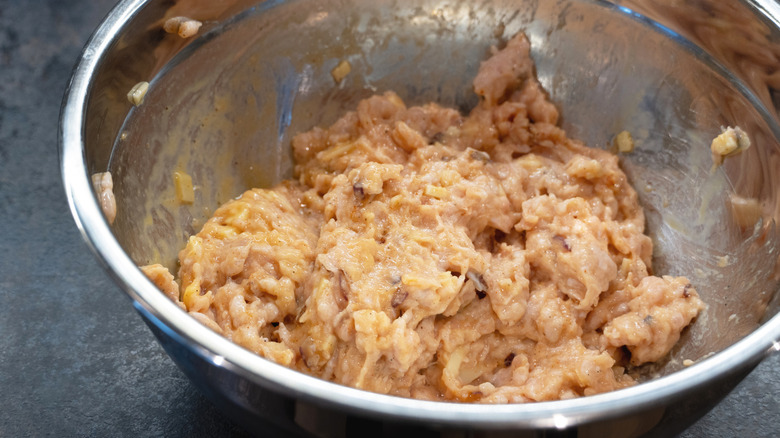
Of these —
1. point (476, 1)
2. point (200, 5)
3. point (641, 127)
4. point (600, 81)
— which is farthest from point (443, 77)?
point (200, 5)

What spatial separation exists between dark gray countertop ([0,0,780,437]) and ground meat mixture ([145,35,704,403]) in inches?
17.8

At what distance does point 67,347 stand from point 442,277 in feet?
4.47

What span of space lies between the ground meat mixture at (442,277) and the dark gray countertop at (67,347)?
0.45 metres

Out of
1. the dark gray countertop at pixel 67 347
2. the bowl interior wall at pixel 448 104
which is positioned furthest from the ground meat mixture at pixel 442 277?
the dark gray countertop at pixel 67 347

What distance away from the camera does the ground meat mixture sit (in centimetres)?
204

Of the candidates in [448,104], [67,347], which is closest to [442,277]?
[448,104]

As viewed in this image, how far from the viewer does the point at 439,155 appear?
2574mm

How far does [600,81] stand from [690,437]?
4.29 ft

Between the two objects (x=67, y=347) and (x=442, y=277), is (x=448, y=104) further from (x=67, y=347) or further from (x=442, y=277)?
(x=67, y=347)

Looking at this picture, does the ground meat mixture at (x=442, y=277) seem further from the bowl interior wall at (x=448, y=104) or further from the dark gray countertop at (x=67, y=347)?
the dark gray countertop at (x=67, y=347)

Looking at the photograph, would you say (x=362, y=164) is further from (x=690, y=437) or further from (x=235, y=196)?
(x=690, y=437)

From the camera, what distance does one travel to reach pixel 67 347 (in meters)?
2.49

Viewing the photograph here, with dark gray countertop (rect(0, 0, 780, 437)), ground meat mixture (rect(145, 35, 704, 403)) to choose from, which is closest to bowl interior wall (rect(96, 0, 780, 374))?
ground meat mixture (rect(145, 35, 704, 403))

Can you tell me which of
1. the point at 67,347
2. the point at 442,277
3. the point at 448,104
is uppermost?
the point at 448,104
